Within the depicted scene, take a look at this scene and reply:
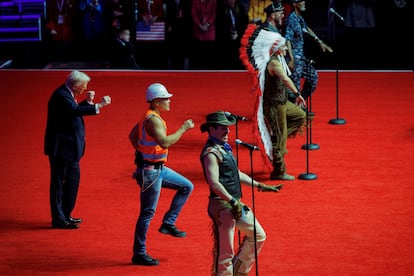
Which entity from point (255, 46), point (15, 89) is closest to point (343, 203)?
point (255, 46)

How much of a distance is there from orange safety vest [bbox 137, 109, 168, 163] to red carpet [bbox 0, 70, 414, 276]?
3.62ft

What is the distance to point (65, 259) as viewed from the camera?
10.9 m

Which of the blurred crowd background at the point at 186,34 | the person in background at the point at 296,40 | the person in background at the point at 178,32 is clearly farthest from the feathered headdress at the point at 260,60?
the person in background at the point at 178,32

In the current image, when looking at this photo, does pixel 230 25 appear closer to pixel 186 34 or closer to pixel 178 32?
pixel 186 34

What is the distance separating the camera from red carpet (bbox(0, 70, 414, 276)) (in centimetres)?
1083

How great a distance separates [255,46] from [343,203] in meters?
2.27

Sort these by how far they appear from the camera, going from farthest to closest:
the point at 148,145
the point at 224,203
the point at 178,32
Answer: the point at 178,32 → the point at 148,145 → the point at 224,203

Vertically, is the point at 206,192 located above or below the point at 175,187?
below

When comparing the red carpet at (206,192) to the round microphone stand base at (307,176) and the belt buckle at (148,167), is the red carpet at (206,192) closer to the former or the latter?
Answer: the round microphone stand base at (307,176)

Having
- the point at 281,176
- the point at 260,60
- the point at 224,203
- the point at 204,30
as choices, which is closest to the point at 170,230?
the point at 224,203

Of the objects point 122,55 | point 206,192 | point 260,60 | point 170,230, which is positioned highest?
point 260,60

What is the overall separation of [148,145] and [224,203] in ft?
4.77

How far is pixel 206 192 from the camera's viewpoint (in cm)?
1290

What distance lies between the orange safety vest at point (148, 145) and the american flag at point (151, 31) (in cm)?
1008
